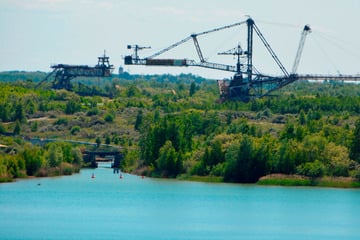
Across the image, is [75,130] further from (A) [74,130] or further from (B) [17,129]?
(B) [17,129]

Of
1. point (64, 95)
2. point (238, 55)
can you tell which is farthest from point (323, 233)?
point (64, 95)

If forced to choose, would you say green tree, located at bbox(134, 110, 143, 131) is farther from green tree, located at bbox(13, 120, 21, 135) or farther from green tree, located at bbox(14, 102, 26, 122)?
green tree, located at bbox(14, 102, 26, 122)

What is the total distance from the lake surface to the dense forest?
12.4 ft

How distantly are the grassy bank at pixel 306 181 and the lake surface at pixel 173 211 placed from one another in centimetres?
252

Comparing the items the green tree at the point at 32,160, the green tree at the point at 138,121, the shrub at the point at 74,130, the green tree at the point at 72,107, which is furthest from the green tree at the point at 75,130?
the green tree at the point at 32,160

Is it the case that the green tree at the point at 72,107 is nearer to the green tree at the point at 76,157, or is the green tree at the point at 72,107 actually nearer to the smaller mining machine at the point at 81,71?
the smaller mining machine at the point at 81,71

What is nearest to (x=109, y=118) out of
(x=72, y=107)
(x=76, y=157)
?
(x=72, y=107)

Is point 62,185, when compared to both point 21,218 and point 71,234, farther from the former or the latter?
point 71,234

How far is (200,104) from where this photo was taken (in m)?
175

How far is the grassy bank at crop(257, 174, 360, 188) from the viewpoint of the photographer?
105744 mm

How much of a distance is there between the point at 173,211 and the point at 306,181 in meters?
25.4

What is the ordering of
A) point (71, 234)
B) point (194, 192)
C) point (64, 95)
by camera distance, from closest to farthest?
point (71, 234), point (194, 192), point (64, 95)

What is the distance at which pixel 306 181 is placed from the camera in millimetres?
107000

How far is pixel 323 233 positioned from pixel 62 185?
38847mm
